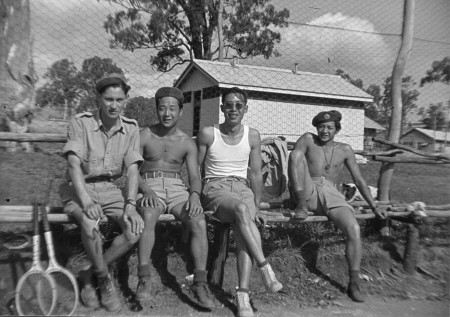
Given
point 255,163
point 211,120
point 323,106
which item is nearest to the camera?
point 255,163

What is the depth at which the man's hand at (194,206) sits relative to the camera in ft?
10.9

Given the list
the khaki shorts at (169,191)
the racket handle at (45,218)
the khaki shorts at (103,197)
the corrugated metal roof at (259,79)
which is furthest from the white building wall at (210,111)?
the racket handle at (45,218)

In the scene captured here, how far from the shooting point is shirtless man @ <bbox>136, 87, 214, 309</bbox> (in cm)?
322

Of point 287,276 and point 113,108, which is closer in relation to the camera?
point 113,108

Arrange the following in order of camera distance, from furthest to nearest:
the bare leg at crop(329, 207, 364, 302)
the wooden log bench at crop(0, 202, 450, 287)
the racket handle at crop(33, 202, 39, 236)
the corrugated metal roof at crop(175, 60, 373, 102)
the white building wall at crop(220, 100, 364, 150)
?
the corrugated metal roof at crop(175, 60, 373, 102)
the white building wall at crop(220, 100, 364, 150)
the bare leg at crop(329, 207, 364, 302)
the wooden log bench at crop(0, 202, 450, 287)
the racket handle at crop(33, 202, 39, 236)

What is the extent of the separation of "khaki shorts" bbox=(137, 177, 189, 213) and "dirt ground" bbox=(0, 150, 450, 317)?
0.52m

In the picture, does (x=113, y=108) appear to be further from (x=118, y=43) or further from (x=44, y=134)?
(x=118, y=43)

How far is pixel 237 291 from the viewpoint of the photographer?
3.21 m

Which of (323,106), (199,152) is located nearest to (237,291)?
(199,152)

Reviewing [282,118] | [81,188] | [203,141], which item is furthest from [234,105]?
[282,118]

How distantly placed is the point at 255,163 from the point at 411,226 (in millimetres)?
1749

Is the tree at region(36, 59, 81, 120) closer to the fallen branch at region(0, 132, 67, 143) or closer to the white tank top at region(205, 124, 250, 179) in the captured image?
the fallen branch at region(0, 132, 67, 143)

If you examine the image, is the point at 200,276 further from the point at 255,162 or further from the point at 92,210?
the point at 255,162

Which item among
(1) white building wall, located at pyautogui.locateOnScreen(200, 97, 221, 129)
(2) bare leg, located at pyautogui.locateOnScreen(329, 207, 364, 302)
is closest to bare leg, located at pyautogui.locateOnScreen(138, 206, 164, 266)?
(2) bare leg, located at pyautogui.locateOnScreen(329, 207, 364, 302)
